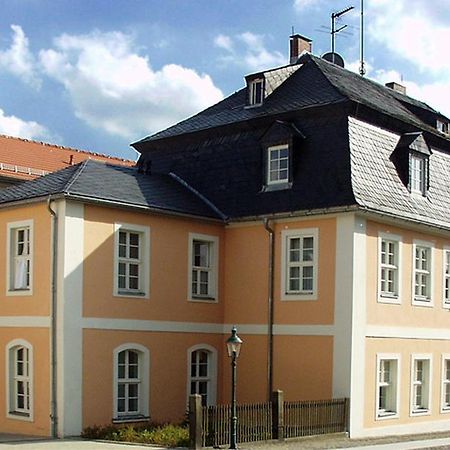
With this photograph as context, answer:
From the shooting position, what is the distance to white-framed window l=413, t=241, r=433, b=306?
2439 cm

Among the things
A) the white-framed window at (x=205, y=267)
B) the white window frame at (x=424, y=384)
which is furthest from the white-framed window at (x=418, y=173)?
the white-framed window at (x=205, y=267)

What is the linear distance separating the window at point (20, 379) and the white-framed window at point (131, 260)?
2791mm

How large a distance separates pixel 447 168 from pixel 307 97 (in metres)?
5.59

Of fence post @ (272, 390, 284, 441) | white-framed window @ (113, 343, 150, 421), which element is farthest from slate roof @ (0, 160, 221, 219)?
fence post @ (272, 390, 284, 441)

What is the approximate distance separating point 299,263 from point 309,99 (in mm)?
4927

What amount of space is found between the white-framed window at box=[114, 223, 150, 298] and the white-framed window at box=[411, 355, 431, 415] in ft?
26.2

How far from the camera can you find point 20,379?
21.8m

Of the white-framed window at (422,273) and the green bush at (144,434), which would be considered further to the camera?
the white-framed window at (422,273)

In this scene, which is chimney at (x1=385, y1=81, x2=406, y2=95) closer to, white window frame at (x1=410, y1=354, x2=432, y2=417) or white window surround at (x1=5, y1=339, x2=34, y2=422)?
white window frame at (x1=410, y1=354, x2=432, y2=417)

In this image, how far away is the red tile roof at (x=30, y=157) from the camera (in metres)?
37.1

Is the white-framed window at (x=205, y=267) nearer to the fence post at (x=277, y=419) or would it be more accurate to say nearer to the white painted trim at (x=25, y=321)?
the white painted trim at (x=25, y=321)

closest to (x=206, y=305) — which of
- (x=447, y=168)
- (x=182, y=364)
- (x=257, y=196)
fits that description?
(x=182, y=364)

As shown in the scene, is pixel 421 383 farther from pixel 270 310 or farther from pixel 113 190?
pixel 113 190

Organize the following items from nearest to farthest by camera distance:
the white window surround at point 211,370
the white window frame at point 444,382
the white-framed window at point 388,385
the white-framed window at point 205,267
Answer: the white-framed window at point 388,385
the white window surround at point 211,370
the white-framed window at point 205,267
the white window frame at point 444,382
